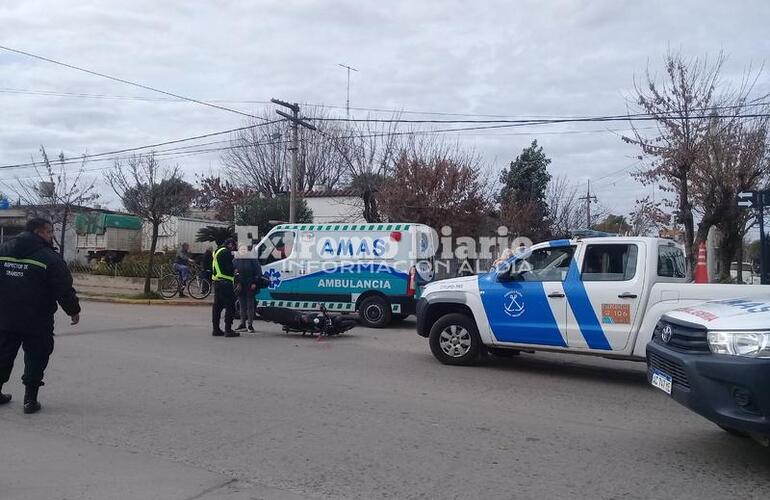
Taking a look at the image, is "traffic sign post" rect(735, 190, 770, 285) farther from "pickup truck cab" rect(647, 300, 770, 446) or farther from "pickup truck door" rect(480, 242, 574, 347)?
"pickup truck cab" rect(647, 300, 770, 446)

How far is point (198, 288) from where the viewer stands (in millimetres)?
20500

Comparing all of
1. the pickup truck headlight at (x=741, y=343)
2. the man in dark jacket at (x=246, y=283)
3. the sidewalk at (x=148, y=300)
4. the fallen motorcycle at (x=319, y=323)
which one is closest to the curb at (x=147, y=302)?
the sidewalk at (x=148, y=300)

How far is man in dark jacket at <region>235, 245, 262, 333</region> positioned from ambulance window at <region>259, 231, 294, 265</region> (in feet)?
5.27

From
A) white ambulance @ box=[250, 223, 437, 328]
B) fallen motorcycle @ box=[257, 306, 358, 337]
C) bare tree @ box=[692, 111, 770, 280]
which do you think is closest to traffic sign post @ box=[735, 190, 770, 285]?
bare tree @ box=[692, 111, 770, 280]

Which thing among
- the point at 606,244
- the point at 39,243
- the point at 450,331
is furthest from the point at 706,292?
the point at 39,243

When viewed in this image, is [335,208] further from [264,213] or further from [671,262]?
[671,262]

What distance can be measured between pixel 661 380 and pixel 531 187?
86.0ft

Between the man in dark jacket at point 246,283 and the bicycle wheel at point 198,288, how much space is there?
721cm

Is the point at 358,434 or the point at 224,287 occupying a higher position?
the point at 224,287

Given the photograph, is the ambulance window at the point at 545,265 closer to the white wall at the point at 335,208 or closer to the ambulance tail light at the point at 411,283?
the ambulance tail light at the point at 411,283

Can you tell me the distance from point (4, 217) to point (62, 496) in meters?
31.9

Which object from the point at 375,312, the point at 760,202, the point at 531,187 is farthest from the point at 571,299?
the point at 531,187

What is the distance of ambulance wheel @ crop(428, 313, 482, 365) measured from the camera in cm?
938

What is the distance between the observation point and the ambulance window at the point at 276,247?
48.8ft
